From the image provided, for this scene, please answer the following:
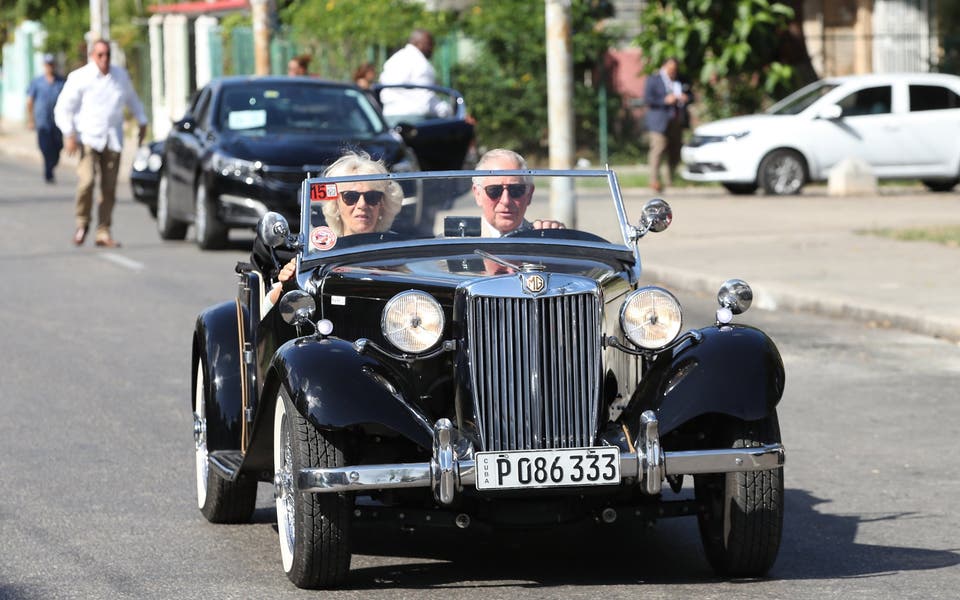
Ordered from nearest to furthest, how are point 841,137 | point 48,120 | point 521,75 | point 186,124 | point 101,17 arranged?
point 186,124 < point 841,137 < point 48,120 < point 521,75 < point 101,17

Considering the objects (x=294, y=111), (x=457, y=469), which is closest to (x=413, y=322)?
(x=457, y=469)

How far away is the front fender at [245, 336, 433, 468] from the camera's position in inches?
230

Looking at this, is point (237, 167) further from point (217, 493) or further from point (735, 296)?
point (735, 296)

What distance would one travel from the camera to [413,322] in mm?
6051

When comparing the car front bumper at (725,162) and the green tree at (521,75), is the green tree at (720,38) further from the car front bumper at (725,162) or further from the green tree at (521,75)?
the green tree at (521,75)

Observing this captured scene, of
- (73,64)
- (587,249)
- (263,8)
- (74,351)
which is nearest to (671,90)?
(263,8)

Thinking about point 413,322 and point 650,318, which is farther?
point 650,318

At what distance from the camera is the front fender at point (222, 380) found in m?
7.25

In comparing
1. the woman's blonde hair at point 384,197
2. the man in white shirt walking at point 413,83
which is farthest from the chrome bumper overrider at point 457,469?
the man in white shirt walking at point 413,83

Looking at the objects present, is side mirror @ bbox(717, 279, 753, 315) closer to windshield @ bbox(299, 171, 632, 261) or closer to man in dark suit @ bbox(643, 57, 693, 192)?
windshield @ bbox(299, 171, 632, 261)

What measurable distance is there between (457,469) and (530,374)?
411 millimetres

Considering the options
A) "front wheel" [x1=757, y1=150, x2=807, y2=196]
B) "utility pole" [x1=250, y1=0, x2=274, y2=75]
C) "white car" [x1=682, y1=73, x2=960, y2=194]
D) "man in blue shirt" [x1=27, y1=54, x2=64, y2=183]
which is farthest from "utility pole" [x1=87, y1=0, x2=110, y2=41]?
"front wheel" [x1=757, y1=150, x2=807, y2=196]

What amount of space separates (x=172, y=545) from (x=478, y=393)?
1.64 meters

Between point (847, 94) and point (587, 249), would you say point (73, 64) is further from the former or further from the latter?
point (587, 249)
